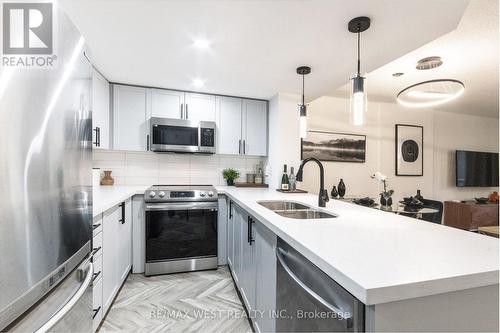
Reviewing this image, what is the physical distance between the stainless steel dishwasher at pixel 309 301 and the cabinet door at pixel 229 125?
6.67ft

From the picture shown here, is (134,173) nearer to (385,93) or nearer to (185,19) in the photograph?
(185,19)

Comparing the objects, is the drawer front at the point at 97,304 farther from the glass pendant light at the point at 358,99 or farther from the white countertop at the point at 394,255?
the glass pendant light at the point at 358,99

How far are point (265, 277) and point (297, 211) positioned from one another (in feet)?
1.97

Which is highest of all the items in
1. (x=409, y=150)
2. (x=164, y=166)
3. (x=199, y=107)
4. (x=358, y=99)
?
(x=199, y=107)

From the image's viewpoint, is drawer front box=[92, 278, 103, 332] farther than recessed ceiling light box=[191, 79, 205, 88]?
No

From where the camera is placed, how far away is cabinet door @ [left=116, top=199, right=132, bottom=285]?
6.74 ft

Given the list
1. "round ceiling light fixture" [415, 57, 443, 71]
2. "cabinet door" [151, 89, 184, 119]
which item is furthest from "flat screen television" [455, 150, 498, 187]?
"cabinet door" [151, 89, 184, 119]

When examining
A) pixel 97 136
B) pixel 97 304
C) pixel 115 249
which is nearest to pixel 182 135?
pixel 97 136

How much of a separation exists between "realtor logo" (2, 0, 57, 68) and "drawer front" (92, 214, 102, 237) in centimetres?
107

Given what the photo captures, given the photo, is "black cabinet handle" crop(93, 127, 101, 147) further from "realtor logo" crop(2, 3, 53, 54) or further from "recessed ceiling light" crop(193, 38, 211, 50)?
"realtor logo" crop(2, 3, 53, 54)

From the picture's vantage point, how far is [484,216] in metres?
3.99

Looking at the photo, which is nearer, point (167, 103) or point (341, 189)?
point (167, 103)

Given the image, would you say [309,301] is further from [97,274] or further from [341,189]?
[341,189]

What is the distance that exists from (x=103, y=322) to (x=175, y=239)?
0.88m
